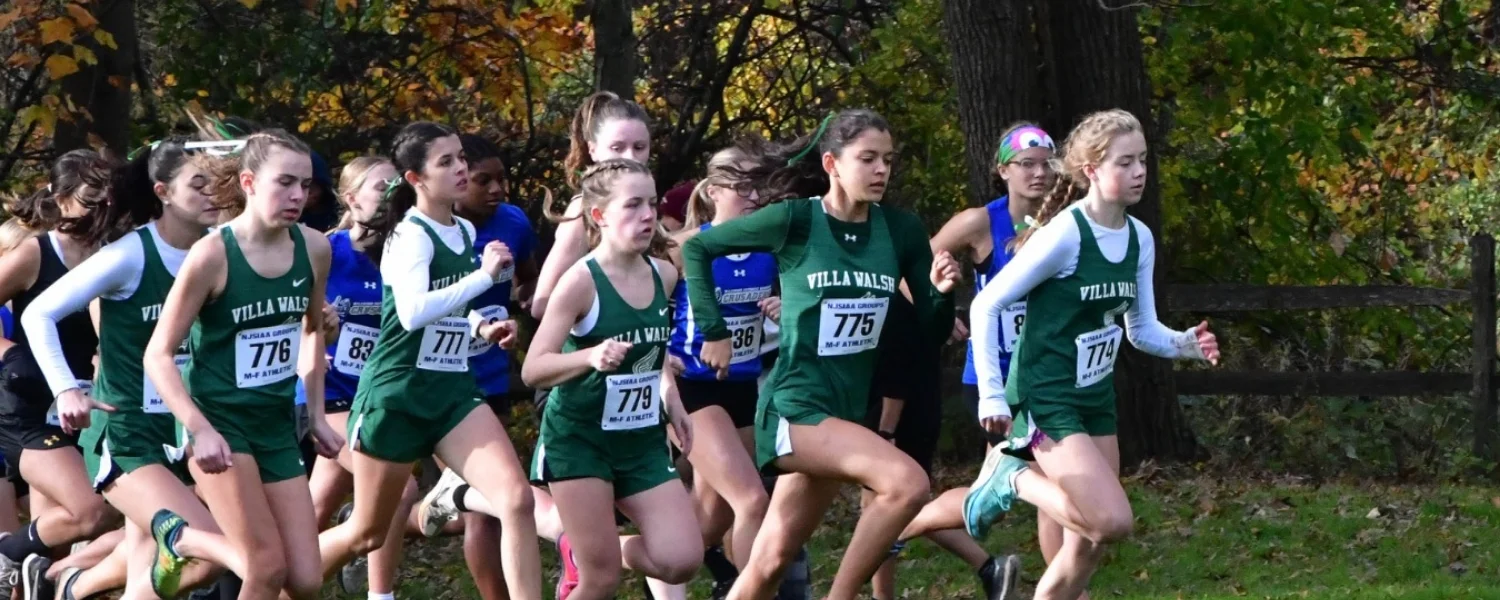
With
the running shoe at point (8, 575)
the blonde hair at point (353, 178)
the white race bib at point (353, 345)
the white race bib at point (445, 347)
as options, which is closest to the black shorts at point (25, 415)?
the running shoe at point (8, 575)

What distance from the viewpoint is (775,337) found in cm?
752

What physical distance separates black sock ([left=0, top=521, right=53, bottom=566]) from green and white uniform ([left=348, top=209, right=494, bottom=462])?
5.05 feet

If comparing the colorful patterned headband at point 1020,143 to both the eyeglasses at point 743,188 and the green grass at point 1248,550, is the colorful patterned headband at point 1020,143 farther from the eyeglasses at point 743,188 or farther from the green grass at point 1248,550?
the green grass at point 1248,550

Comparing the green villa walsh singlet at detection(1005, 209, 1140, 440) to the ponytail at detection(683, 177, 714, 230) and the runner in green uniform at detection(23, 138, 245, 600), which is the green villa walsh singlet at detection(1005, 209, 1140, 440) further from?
the runner in green uniform at detection(23, 138, 245, 600)

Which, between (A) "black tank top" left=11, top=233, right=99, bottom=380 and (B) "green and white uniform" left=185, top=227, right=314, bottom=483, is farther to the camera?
(A) "black tank top" left=11, top=233, right=99, bottom=380

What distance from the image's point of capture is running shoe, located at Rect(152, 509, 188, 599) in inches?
237

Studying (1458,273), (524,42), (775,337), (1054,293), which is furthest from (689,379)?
(1458,273)

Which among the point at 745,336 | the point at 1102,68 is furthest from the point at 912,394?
the point at 1102,68

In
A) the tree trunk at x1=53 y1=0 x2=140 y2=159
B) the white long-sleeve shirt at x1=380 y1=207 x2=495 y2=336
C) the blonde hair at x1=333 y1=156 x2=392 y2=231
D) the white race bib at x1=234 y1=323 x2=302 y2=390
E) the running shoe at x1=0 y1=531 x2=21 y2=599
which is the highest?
the tree trunk at x1=53 y1=0 x2=140 y2=159

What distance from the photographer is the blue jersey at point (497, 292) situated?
7.30 meters

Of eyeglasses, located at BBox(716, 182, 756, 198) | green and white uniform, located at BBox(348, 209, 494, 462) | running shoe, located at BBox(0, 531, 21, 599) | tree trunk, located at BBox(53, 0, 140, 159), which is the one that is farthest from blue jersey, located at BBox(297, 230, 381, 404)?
tree trunk, located at BBox(53, 0, 140, 159)

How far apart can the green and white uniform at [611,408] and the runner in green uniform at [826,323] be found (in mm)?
307

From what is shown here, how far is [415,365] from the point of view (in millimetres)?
6625

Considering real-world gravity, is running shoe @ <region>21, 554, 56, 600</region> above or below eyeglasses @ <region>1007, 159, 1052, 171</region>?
below
